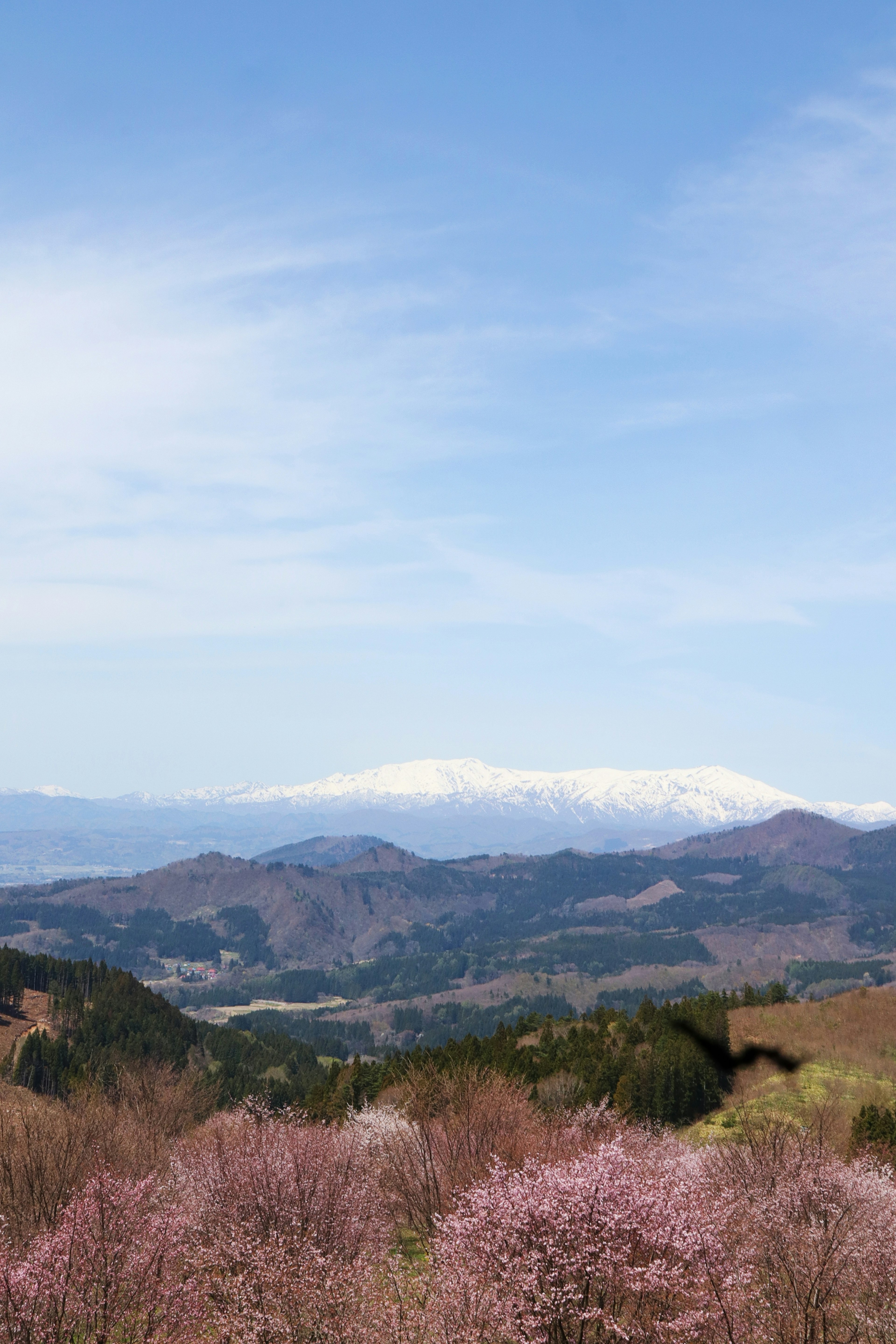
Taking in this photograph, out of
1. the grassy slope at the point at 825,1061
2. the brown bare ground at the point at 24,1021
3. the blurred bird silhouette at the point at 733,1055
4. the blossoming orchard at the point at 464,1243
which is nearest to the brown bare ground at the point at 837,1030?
the grassy slope at the point at 825,1061

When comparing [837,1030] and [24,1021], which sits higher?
[837,1030]

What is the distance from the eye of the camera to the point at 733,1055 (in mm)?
88812

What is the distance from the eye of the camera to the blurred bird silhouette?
271 ft

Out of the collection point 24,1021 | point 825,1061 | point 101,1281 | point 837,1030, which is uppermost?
point 101,1281

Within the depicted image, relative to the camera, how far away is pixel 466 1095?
199 ft

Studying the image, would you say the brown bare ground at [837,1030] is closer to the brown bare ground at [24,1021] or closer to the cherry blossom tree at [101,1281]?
the cherry blossom tree at [101,1281]

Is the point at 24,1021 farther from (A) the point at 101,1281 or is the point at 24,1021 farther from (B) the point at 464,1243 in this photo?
(B) the point at 464,1243

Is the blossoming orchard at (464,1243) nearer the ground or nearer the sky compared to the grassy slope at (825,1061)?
nearer the sky

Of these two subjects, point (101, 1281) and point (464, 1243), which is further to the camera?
point (101, 1281)

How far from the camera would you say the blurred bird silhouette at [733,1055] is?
8269 cm

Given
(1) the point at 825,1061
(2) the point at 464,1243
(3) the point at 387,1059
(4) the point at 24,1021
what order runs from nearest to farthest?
(2) the point at 464,1243 → (1) the point at 825,1061 → (3) the point at 387,1059 → (4) the point at 24,1021

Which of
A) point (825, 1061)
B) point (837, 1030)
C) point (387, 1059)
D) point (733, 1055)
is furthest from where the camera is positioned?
point (387, 1059)

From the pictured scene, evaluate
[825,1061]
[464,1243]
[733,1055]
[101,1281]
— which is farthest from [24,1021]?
[464,1243]

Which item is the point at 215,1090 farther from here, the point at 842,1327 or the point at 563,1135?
the point at 842,1327
